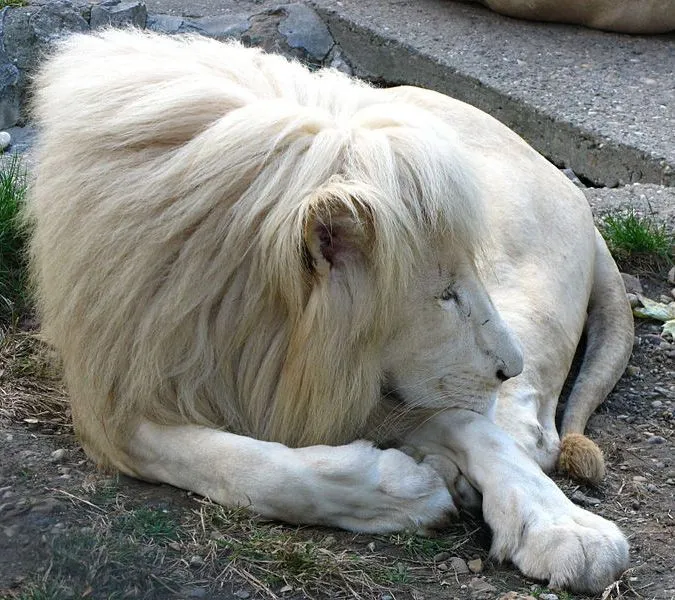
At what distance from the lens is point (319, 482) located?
2.67m

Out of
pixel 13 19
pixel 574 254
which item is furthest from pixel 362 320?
pixel 13 19

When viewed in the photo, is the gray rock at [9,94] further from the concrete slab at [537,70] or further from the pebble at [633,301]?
the pebble at [633,301]

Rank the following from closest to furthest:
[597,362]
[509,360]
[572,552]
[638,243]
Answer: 1. [572,552]
2. [509,360]
3. [597,362]
4. [638,243]

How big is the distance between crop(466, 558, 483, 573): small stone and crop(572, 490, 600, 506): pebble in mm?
466

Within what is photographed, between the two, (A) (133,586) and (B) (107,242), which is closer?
(A) (133,586)

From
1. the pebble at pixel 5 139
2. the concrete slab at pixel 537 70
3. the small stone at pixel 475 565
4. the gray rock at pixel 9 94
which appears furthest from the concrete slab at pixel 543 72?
the small stone at pixel 475 565

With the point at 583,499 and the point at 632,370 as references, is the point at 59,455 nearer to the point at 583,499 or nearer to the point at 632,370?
the point at 583,499

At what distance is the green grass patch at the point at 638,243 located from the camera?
4.57 meters

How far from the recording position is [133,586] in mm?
2336

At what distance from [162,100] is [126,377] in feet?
2.03

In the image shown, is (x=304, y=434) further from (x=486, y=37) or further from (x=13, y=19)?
(x=486, y=37)

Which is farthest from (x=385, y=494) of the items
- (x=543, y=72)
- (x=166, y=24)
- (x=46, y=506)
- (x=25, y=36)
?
(x=166, y=24)

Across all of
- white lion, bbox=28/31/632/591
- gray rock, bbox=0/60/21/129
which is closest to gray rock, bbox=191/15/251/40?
gray rock, bbox=0/60/21/129

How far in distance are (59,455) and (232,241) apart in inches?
29.0
